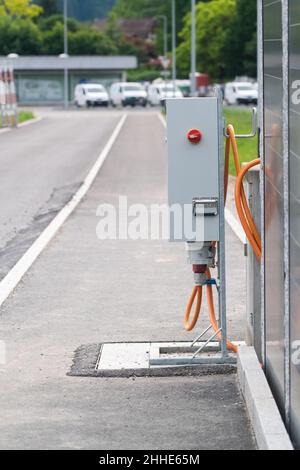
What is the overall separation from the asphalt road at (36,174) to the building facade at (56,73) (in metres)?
48.0

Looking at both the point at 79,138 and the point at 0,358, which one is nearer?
the point at 0,358

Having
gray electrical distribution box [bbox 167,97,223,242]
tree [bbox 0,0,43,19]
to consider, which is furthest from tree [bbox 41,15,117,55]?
gray electrical distribution box [bbox 167,97,223,242]

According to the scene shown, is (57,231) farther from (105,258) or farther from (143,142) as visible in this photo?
(143,142)

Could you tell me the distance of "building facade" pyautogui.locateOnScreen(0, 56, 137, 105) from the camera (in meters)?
100

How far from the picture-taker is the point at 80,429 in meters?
6.39

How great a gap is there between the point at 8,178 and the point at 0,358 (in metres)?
17.5

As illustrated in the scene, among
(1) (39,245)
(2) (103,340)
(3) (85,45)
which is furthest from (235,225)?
(3) (85,45)

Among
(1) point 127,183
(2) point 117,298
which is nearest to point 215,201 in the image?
(2) point 117,298

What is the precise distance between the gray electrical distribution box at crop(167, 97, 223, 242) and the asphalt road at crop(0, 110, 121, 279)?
4445mm

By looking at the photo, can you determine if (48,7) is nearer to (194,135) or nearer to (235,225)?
(235,225)

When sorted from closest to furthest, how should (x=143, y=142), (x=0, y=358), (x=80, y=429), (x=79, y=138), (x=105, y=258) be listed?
(x=80, y=429), (x=0, y=358), (x=105, y=258), (x=143, y=142), (x=79, y=138)

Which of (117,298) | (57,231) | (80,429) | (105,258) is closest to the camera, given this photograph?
(80,429)

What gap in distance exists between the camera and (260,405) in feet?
20.2

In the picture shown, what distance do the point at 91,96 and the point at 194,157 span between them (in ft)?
266
